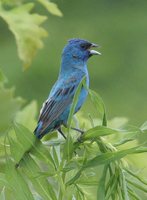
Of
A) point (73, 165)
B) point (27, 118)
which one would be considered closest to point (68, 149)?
point (73, 165)

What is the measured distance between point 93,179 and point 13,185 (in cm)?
11

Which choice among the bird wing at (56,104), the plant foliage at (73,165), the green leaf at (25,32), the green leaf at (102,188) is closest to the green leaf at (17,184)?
the plant foliage at (73,165)

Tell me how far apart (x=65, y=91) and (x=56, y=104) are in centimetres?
5

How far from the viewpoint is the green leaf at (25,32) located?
1514mm

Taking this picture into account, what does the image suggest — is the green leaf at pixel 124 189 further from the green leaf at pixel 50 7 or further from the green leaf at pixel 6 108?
the green leaf at pixel 50 7

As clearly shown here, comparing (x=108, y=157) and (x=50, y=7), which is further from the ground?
(x=50, y=7)

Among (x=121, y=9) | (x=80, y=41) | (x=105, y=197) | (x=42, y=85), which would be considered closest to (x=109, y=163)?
(x=105, y=197)

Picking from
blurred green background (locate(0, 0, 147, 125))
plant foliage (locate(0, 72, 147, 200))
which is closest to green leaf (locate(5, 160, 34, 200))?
plant foliage (locate(0, 72, 147, 200))

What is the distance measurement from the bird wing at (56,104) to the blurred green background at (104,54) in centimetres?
365

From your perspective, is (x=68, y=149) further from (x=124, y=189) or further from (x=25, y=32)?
(x=25, y=32)

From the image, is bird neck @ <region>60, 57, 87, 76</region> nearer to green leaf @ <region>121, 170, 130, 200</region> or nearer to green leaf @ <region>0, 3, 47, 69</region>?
green leaf @ <region>0, 3, 47, 69</region>

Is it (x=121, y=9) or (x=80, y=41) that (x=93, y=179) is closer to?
(x=80, y=41)

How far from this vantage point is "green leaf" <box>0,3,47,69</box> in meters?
1.51

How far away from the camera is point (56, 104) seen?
154 cm
